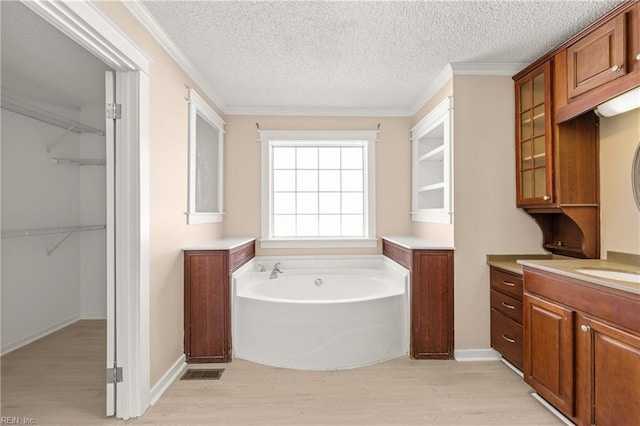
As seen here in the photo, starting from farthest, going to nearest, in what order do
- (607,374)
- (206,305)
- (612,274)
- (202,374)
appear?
(206,305) → (202,374) → (612,274) → (607,374)

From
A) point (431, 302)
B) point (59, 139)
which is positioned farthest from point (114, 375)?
point (59, 139)

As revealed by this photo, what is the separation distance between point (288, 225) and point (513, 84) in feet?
9.18

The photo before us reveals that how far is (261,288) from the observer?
3521 mm

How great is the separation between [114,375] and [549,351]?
2.63 m

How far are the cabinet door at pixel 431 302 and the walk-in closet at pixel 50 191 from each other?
2503mm

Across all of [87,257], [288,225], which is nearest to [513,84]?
[288,225]

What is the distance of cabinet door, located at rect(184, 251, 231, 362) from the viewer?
288 centimetres

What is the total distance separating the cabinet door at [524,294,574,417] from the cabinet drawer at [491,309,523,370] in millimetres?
231

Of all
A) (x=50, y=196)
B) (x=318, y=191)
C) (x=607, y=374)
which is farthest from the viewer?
(x=318, y=191)

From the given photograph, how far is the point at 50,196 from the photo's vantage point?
362 cm

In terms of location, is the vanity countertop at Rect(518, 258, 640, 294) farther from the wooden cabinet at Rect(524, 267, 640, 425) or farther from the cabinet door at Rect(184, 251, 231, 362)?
the cabinet door at Rect(184, 251, 231, 362)

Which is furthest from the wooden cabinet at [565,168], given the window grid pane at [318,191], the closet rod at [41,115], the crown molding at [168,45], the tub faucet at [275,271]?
the closet rod at [41,115]

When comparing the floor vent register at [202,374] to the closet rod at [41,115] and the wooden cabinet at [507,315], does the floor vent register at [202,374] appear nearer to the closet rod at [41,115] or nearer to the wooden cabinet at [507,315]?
the wooden cabinet at [507,315]

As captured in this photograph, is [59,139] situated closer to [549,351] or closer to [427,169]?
[427,169]
